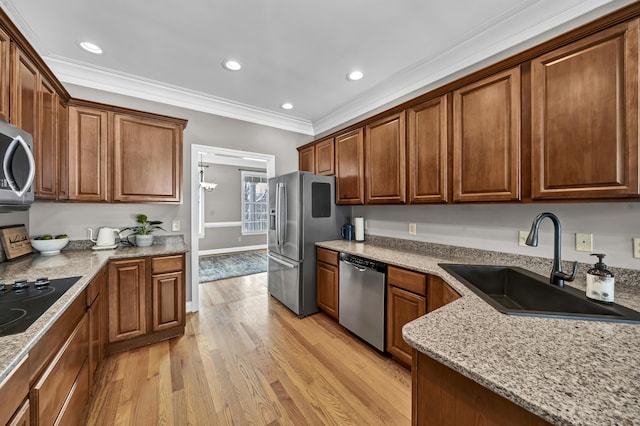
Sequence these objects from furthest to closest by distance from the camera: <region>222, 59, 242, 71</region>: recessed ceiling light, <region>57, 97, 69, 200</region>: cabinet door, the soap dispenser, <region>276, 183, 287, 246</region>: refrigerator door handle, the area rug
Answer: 1. the area rug
2. <region>276, 183, 287, 246</region>: refrigerator door handle
3. <region>222, 59, 242, 71</region>: recessed ceiling light
4. <region>57, 97, 69, 200</region>: cabinet door
5. the soap dispenser

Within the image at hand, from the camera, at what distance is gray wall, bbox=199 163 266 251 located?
6.88 metres

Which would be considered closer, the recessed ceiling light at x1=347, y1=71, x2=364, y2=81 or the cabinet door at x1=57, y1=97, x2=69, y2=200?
the cabinet door at x1=57, y1=97, x2=69, y2=200

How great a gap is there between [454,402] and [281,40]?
106 inches

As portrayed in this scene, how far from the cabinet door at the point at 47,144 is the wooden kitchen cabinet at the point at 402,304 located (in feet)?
9.43

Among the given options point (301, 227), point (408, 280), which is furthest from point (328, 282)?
point (408, 280)

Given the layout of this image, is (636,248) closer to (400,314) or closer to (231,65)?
(400,314)

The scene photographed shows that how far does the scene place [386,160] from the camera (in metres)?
2.61

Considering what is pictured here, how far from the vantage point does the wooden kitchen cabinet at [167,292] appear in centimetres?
242

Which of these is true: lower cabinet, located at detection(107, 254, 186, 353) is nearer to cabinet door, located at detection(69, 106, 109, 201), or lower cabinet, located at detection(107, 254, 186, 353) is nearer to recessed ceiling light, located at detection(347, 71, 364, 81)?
cabinet door, located at detection(69, 106, 109, 201)

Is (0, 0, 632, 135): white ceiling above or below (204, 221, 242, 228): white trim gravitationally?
above

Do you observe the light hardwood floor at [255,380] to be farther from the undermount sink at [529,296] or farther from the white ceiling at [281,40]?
the white ceiling at [281,40]

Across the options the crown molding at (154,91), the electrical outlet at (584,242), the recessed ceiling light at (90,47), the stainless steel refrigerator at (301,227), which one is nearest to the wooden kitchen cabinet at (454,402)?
the electrical outlet at (584,242)

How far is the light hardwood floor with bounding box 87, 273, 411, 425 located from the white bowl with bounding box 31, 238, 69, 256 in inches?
44.5

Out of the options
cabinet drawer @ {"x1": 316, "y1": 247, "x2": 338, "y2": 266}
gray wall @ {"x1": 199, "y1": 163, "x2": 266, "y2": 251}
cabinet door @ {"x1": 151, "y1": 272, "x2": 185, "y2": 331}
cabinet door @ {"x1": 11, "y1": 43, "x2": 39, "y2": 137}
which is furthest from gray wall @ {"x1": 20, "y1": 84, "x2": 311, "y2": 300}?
gray wall @ {"x1": 199, "y1": 163, "x2": 266, "y2": 251}
